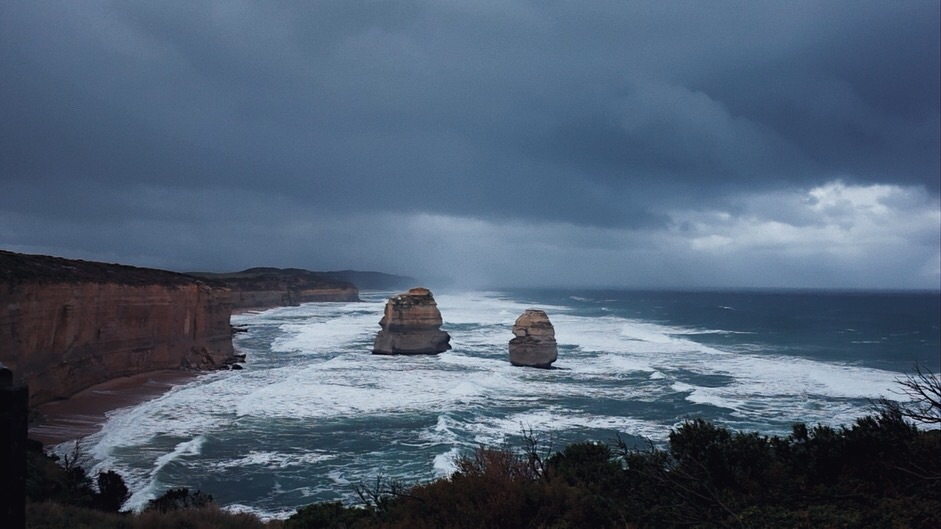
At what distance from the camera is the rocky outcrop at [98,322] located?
21719 millimetres

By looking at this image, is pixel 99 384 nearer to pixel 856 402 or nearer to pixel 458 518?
pixel 458 518

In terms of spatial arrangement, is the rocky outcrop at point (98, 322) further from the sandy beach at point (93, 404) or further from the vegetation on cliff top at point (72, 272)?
the sandy beach at point (93, 404)

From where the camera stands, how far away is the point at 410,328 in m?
39.0

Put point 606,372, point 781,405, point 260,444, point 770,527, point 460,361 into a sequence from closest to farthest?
1. point 770,527
2. point 260,444
3. point 781,405
4. point 606,372
5. point 460,361

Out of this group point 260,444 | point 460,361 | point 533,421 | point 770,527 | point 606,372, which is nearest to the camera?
point 770,527

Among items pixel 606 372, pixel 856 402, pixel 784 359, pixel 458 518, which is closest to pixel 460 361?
pixel 606 372

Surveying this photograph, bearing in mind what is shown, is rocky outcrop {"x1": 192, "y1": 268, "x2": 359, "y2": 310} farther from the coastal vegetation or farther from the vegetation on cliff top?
the coastal vegetation

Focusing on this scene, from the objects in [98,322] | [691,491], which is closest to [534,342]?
[98,322]

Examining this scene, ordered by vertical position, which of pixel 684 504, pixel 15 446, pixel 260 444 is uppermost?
pixel 15 446

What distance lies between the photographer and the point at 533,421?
69.4ft

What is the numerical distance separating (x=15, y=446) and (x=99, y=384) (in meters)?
26.8

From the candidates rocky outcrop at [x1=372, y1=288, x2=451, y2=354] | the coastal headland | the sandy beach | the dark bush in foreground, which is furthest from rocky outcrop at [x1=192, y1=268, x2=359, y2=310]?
the dark bush in foreground

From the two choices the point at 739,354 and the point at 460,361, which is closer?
the point at 460,361

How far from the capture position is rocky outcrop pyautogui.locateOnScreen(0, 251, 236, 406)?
21719mm
